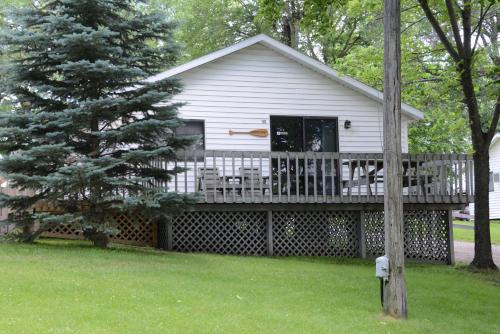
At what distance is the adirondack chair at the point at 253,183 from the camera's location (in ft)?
43.0

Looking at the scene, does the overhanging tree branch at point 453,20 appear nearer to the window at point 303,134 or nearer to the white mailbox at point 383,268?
the window at point 303,134

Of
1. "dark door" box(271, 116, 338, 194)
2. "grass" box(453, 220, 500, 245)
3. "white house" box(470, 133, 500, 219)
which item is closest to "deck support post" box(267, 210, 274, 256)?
"dark door" box(271, 116, 338, 194)

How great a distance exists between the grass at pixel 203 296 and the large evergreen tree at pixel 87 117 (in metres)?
0.95

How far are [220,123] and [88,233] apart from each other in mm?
4762

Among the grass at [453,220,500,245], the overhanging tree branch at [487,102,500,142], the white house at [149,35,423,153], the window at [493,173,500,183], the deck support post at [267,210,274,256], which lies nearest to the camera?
the overhanging tree branch at [487,102,500,142]

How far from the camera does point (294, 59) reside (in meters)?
15.8

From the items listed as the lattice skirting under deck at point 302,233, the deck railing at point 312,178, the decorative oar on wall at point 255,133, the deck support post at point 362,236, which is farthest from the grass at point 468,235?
the decorative oar on wall at point 255,133

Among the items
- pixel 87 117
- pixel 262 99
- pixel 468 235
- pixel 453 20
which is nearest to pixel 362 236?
pixel 262 99

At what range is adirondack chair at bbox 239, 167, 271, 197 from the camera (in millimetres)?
13094

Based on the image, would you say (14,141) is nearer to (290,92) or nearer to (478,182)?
(290,92)

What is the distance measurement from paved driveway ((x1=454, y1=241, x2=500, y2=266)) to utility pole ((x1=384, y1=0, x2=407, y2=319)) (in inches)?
350

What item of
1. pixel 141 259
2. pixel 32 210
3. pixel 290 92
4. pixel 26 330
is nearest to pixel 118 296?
pixel 26 330

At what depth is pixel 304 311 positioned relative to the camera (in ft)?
24.6

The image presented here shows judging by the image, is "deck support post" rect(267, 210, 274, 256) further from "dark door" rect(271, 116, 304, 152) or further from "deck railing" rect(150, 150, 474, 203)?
"dark door" rect(271, 116, 304, 152)
